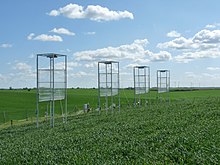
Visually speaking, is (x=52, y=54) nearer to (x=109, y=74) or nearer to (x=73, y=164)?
(x=109, y=74)

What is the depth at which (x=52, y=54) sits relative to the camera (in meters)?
23.5

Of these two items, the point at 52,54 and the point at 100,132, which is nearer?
the point at 100,132

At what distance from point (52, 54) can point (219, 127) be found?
41.9ft

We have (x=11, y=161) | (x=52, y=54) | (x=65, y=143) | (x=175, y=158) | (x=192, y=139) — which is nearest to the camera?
(x=175, y=158)

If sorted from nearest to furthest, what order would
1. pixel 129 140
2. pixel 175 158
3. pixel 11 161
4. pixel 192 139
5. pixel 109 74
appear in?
1. pixel 175 158
2. pixel 192 139
3. pixel 11 161
4. pixel 129 140
5. pixel 109 74

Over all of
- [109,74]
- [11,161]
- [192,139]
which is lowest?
[11,161]

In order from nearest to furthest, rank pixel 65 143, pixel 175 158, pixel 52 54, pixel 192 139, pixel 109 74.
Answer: pixel 175 158, pixel 192 139, pixel 65 143, pixel 52 54, pixel 109 74

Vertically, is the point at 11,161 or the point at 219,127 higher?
the point at 219,127

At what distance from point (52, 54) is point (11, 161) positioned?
12.3 meters

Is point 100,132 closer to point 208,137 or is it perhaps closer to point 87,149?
point 87,149

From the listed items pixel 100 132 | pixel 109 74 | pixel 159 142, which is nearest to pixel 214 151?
pixel 159 142

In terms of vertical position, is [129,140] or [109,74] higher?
[109,74]

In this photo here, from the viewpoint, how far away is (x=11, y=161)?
1191 centimetres

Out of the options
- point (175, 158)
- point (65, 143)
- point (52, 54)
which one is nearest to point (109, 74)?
point (52, 54)
